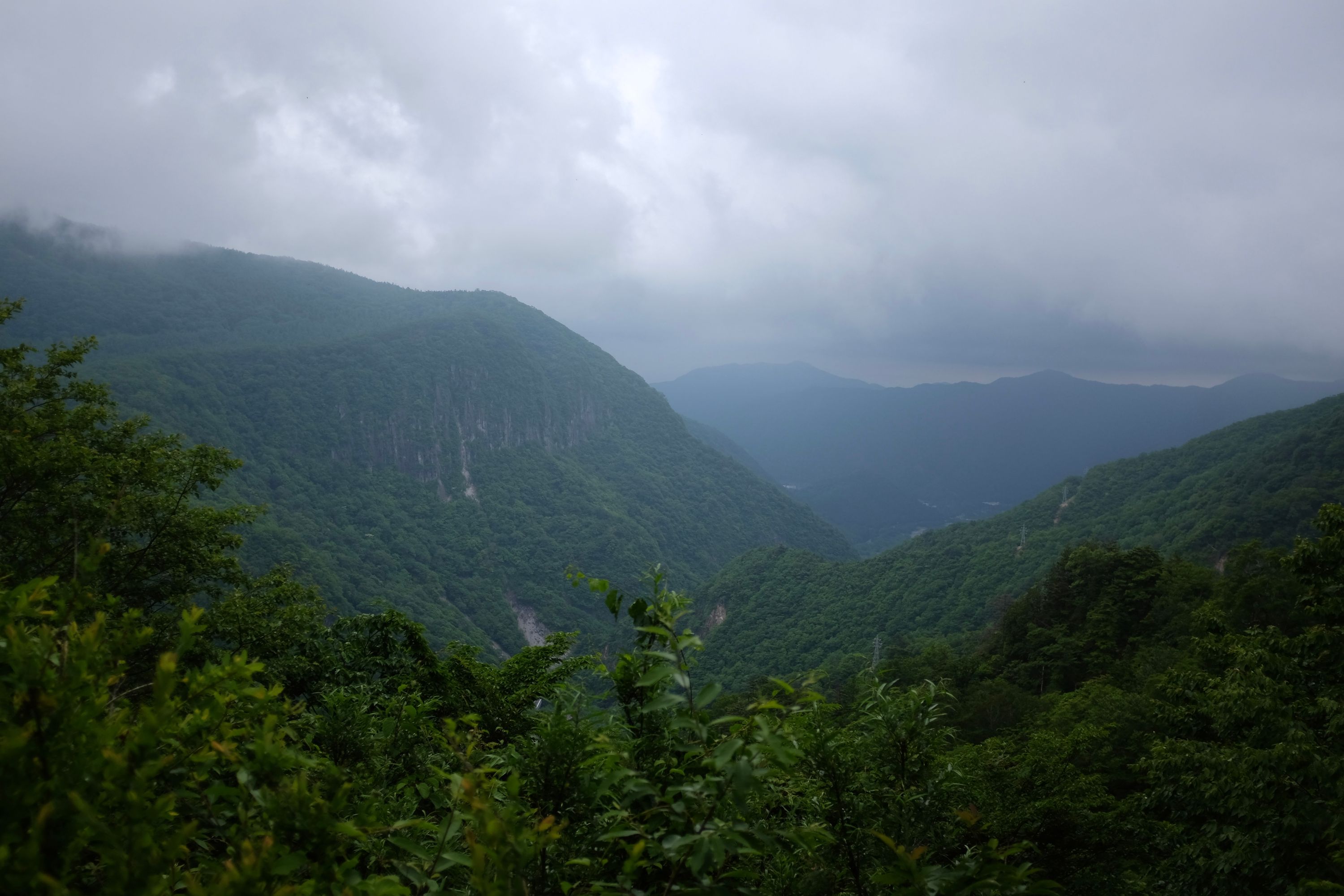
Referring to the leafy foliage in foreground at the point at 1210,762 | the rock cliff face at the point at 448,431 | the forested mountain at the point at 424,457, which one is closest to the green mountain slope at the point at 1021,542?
the forested mountain at the point at 424,457

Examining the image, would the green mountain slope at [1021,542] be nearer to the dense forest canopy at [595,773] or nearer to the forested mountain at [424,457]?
the forested mountain at [424,457]

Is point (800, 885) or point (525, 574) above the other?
point (800, 885)

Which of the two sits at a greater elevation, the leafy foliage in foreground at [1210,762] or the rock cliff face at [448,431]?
the rock cliff face at [448,431]

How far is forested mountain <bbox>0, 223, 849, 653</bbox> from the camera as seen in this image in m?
108

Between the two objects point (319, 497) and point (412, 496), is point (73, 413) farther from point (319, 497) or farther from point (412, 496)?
point (412, 496)

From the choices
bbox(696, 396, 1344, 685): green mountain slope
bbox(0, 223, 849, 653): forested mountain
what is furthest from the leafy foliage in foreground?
bbox(0, 223, 849, 653): forested mountain

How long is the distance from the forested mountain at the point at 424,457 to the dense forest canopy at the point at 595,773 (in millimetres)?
69790

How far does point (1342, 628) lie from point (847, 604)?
6805 centimetres

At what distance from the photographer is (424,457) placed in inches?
5901

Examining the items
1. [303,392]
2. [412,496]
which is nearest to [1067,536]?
[412,496]

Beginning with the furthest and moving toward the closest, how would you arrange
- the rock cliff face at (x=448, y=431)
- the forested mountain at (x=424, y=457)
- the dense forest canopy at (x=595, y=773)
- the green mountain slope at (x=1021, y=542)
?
1. the rock cliff face at (x=448, y=431)
2. the forested mountain at (x=424, y=457)
3. the green mountain slope at (x=1021, y=542)
4. the dense forest canopy at (x=595, y=773)

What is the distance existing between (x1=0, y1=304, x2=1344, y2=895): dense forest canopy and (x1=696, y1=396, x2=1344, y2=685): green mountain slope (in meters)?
45.1

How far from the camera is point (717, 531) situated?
161 meters

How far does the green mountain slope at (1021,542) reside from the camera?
50.4 meters
